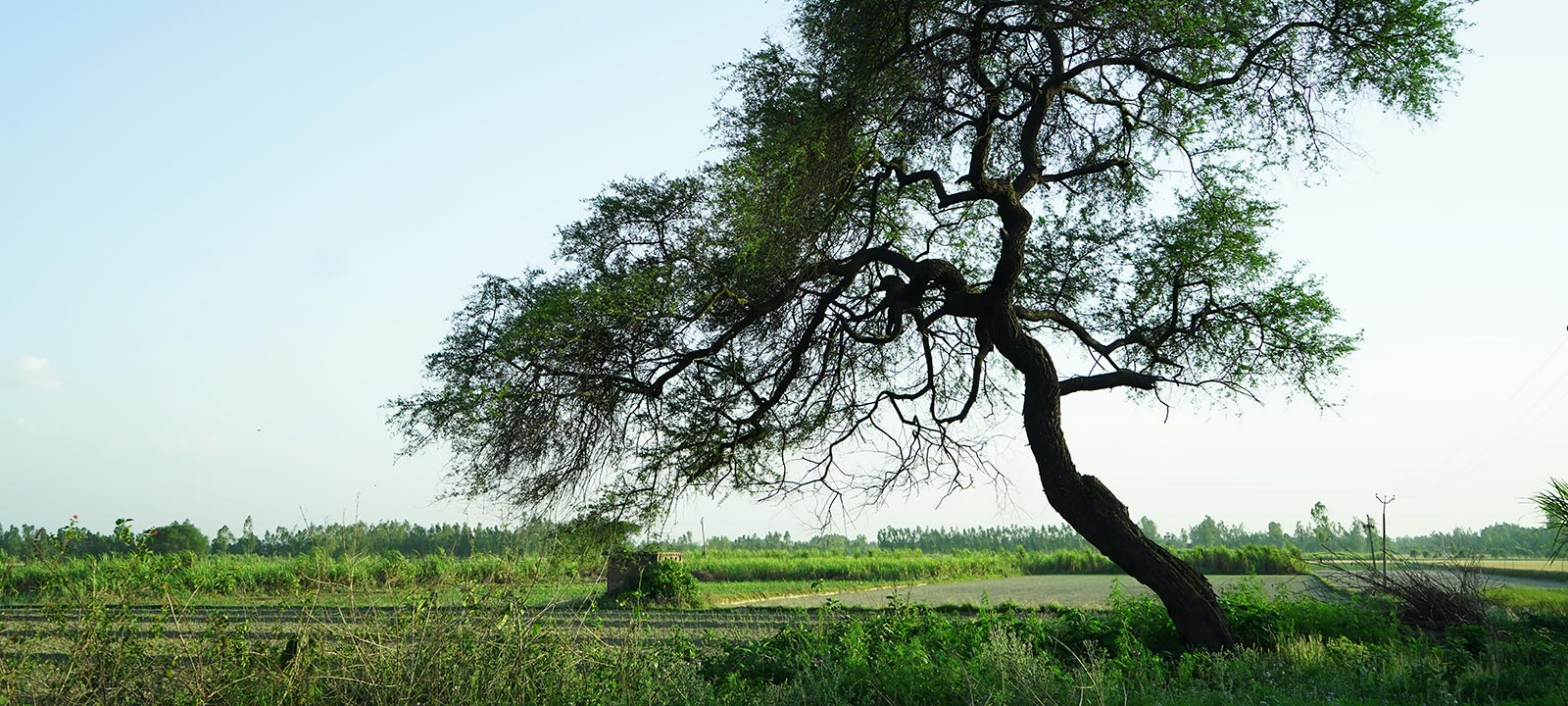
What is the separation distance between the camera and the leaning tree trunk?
1021 centimetres

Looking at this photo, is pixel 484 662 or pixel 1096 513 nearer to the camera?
pixel 484 662

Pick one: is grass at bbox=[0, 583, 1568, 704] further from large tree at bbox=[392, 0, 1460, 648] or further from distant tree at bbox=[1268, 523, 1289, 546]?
distant tree at bbox=[1268, 523, 1289, 546]

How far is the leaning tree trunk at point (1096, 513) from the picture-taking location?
402 inches

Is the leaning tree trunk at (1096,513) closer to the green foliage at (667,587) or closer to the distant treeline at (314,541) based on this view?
the distant treeline at (314,541)

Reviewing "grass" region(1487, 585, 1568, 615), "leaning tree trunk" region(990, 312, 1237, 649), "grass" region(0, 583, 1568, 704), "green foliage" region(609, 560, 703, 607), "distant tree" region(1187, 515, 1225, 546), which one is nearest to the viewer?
"grass" region(0, 583, 1568, 704)

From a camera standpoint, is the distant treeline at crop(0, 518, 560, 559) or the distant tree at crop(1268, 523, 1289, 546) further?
the distant tree at crop(1268, 523, 1289, 546)

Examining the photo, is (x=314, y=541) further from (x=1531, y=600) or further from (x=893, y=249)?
(x=1531, y=600)

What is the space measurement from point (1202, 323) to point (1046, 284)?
1.98m

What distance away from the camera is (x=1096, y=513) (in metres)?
10.7

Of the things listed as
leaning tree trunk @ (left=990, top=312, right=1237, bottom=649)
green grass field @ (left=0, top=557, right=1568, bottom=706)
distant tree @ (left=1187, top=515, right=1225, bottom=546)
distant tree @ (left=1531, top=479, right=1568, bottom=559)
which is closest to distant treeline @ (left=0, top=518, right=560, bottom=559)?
green grass field @ (left=0, top=557, right=1568, bottom=706)

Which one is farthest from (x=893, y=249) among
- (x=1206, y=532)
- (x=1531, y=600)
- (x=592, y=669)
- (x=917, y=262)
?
(x=1206, y=532)

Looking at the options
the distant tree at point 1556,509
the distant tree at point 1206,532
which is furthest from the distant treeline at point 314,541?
the distant tree at point 1206,532

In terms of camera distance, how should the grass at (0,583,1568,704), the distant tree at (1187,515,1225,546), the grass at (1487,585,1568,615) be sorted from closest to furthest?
the grass at (0,583,1568,704), the grass at (1487,585,1568,615), the distant tree at (1187,515,1225,546)

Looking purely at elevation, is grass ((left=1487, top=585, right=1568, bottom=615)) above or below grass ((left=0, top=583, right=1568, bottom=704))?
below
